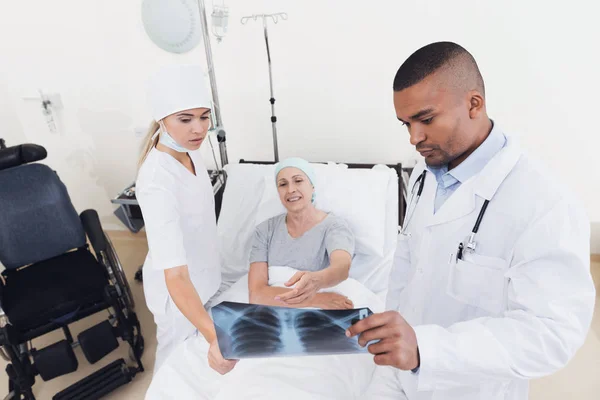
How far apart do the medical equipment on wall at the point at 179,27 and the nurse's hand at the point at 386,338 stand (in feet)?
5.08

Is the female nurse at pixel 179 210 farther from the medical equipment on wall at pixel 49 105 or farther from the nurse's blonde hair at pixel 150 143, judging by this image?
the medical equipment on wall at pixel 49 105

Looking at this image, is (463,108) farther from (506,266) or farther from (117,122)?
(117,122)

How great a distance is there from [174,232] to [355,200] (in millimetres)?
1071

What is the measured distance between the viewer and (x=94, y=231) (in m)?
1.99

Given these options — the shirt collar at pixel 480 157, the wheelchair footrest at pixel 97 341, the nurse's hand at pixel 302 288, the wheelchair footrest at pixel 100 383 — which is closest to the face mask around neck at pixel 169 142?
the nurse's hand at pixel 302 288

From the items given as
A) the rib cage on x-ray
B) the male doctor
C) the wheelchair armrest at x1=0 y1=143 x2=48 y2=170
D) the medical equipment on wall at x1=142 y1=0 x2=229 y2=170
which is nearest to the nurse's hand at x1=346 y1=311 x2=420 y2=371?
the male doctor

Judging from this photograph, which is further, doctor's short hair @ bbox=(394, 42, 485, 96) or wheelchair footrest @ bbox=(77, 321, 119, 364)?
wheelchair footrest @ bbox=(77, 321, 119, 364)

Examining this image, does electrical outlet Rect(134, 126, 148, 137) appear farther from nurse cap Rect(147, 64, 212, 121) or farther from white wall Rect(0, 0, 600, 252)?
nurse cap Rect(147, 64, 212, 121)

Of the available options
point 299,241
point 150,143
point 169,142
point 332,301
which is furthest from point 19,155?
point 332,301

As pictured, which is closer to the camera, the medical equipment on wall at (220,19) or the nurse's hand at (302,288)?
the nurse's hand at (302,288)

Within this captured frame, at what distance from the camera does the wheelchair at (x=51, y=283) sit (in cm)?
179

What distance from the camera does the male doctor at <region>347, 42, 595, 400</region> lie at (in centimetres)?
75

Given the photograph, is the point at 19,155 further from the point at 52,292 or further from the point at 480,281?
the point at 480,281

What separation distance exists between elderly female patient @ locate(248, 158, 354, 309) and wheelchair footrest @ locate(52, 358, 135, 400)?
2.90 ft
